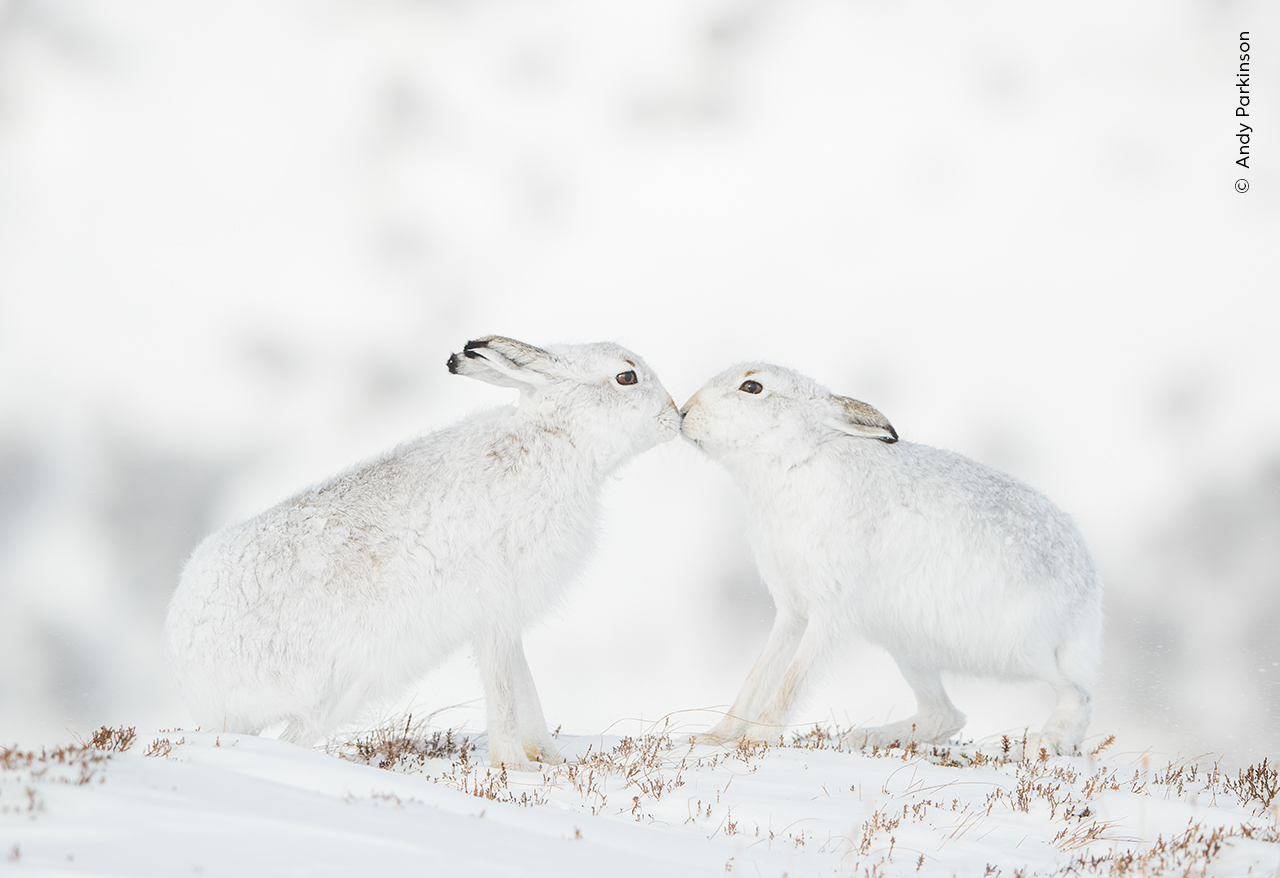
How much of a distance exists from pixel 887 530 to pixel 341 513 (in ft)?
12.7

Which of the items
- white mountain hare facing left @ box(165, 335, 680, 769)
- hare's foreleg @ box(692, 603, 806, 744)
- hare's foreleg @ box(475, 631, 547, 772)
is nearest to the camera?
white mountain hare facing left @ box(165, 335, 680, 769)

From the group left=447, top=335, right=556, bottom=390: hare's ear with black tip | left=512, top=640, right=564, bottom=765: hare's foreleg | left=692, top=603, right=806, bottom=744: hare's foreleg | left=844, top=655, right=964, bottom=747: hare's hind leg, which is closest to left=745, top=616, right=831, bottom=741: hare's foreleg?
left=692, top=603, right=806, bottom=744: hare's foreleg

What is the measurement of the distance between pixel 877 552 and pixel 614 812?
10.3 ft

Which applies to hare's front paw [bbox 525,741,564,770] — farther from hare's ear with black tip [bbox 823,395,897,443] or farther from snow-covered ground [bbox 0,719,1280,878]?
hare's ear with black tip [bbox 823,395,897,443]

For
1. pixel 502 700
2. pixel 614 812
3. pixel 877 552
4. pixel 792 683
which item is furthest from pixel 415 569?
pixel 877 552

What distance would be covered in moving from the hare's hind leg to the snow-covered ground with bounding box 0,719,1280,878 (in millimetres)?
923

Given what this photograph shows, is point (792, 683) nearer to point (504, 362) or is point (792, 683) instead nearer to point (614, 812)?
point (614, 812)

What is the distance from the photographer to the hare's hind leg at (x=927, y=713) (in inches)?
331

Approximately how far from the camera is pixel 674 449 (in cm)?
795

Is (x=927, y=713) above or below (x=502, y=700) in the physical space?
above

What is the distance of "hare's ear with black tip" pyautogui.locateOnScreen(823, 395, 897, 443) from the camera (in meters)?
7.63

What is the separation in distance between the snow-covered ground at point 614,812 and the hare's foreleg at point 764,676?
1.20 ft

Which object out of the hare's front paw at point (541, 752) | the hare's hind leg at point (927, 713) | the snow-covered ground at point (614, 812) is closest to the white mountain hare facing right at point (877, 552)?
the hare's hind leg at point (927, 713)

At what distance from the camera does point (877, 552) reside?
7.67 meters
